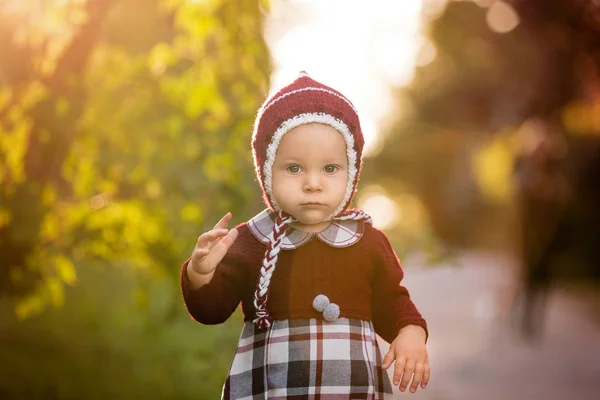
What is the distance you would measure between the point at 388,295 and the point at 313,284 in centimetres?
24

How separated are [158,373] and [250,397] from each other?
3.33 meters

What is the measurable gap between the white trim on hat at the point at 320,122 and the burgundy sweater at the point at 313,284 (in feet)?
0.44

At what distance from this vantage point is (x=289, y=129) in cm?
200

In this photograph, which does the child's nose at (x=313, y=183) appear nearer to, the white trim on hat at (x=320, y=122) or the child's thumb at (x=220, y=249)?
the white trim on hat at (x=320, y=122)

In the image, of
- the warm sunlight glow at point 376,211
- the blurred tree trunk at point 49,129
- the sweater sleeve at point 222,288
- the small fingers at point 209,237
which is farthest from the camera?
the blurred tree trunk at point 49,129

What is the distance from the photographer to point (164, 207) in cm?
404

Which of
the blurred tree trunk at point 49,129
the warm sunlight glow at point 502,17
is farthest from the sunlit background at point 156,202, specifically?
the warm sunlight glow at point 502,17

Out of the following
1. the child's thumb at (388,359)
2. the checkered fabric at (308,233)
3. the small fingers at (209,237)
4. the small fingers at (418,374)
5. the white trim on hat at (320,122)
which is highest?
the white trim on hat at (320,122)

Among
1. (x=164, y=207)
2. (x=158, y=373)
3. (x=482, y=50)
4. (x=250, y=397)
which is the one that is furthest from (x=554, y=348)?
(x=482, y=50)

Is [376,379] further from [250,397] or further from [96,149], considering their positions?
[96,149]

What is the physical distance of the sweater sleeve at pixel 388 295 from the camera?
2.11 meters

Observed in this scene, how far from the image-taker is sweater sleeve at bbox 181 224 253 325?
203 cm

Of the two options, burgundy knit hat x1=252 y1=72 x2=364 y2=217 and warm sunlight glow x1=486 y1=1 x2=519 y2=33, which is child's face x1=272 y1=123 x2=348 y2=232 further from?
warm sunlight glow x1=486 y1=1 x2=519 y2=33

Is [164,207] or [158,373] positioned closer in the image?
[164,207]
